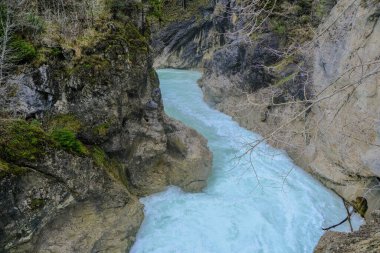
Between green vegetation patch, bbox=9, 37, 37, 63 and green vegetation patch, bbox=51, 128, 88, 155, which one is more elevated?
green vegetation patch, bbox=9, 37, 37, 63

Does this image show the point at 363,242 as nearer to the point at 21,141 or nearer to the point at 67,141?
the point at 67,141

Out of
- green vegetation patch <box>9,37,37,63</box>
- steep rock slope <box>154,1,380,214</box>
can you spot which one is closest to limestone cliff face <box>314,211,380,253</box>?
steep rock slope <box>154,1,380,214</box>

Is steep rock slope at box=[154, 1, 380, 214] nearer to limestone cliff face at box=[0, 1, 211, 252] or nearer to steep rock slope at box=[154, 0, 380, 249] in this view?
steep rock slope at box=[154, 0, 380, 249]

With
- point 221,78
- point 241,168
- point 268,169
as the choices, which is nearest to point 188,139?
point 241,168

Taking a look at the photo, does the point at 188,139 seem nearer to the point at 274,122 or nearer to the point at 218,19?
the point at 274,122

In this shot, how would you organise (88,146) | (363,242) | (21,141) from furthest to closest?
(88,146) → (21,141) → (363,242)

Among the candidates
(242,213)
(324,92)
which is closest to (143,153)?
(242,213)

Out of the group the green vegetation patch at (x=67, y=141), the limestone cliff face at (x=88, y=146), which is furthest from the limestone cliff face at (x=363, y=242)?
the green vegetation patch at (x=67, y=141)
